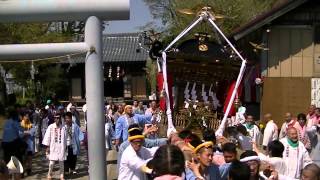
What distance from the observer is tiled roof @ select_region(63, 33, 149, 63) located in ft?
155

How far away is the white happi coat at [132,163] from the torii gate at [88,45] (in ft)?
1.39

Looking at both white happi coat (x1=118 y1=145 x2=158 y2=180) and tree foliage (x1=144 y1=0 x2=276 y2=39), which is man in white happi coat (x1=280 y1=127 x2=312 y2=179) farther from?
tree foliage (x1=144 y1=0 x2=276 y2=39)

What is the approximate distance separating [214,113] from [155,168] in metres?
7.56

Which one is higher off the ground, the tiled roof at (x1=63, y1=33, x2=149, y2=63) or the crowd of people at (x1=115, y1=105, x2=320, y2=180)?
the tiled roof at (x1=63, y1=33, x2=149, y2=63)

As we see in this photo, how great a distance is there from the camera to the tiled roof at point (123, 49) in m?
47.3

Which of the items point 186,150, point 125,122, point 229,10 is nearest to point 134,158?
point 186,150

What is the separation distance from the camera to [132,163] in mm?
7012

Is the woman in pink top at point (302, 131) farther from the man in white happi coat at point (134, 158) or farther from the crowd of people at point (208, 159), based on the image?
the man in white happi coat at point (134, 158)

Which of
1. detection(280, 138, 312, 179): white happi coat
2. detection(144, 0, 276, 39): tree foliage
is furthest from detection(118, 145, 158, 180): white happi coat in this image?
detection(144, 0, 276, 39): tree foliage

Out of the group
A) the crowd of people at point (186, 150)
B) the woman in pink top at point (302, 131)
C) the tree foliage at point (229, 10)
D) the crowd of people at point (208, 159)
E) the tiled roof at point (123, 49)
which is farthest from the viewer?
the tiled roof at point (123, 49)

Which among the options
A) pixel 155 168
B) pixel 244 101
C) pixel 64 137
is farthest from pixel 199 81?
pixel 244 101

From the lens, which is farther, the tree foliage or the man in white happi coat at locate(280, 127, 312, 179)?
the tree foliage

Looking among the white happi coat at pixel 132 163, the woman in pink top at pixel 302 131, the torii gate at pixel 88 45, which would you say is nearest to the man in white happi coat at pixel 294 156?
the white happi coat at pixel 132 163

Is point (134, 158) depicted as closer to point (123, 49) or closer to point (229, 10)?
point (229, 10)
